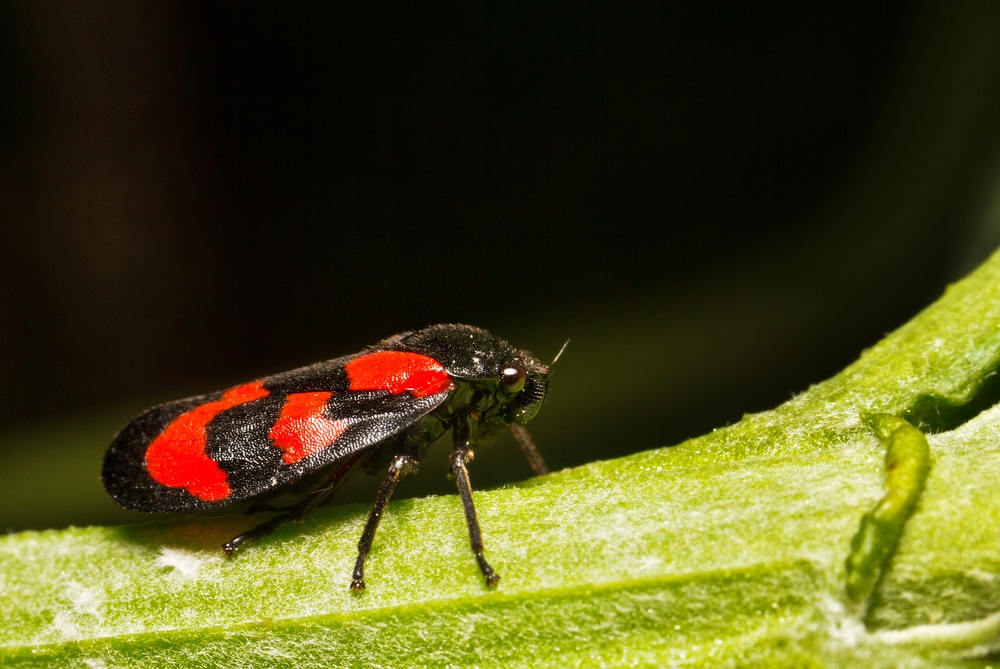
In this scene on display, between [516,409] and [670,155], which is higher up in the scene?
[670,155]

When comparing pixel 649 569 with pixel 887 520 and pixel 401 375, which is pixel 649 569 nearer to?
pixel 887 520

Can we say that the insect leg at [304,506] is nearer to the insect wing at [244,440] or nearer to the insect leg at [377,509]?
the insect wing at [244,440]

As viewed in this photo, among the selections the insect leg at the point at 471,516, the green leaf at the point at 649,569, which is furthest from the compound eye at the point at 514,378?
the green leaf at the point at 649,569

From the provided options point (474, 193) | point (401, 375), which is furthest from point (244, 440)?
point (474, 193)

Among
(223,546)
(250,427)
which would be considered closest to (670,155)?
(250,427)

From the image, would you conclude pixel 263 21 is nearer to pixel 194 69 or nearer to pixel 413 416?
pixel 194 69

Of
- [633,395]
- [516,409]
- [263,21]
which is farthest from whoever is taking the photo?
[263,21]

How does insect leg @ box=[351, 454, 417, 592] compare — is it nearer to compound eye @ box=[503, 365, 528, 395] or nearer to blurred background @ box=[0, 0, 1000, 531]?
compound eye @ box=[503, 365, 528, 395]
